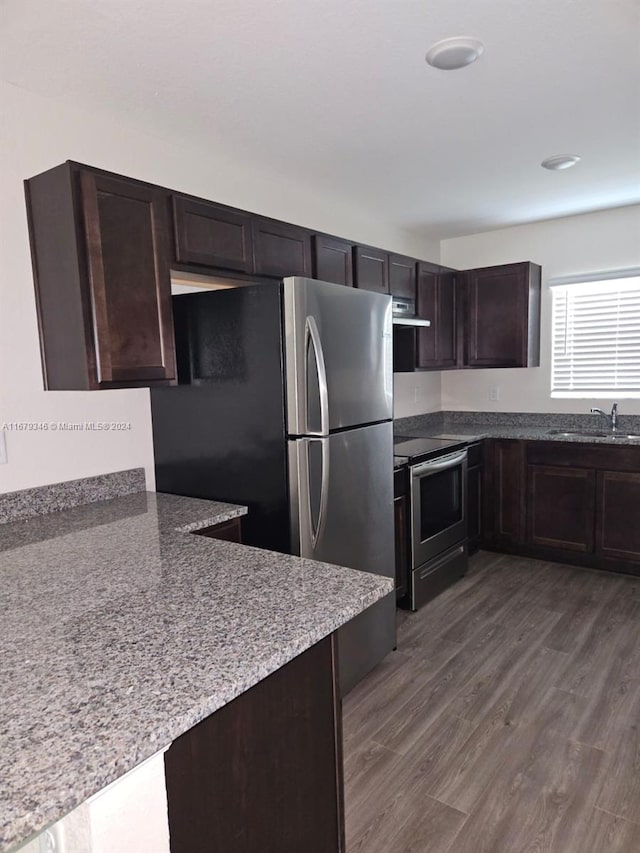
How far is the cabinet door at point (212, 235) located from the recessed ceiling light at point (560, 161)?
1645 mm

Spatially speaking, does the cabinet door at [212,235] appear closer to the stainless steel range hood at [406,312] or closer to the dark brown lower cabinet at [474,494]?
the stainless steel range hood at [406,312]

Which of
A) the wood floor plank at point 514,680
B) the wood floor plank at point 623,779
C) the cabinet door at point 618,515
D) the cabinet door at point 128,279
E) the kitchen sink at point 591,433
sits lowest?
the wood floor plank at point 514,680

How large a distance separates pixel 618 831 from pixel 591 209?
3.73 m

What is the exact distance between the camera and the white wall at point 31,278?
198cm

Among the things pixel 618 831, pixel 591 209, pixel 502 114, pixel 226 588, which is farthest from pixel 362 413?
pixel 591 209

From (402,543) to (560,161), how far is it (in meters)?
2.23

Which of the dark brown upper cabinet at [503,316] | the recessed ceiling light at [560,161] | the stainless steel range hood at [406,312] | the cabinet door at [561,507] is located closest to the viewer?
the recessed ceiling light at [560,161]

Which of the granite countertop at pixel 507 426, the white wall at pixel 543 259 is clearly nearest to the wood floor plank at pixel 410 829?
the granite countertop at pixel 507 426

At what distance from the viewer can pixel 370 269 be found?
326 centimetres

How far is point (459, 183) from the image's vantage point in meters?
3.19

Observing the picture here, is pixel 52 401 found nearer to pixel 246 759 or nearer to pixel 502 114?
pixel 246 759

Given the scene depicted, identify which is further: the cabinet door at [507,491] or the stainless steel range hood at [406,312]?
the cabinet door at [507,491]

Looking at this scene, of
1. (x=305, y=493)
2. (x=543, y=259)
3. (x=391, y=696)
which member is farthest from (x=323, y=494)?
(x=543, y=259)

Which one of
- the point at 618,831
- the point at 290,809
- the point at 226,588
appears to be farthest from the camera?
the point at 618,831
